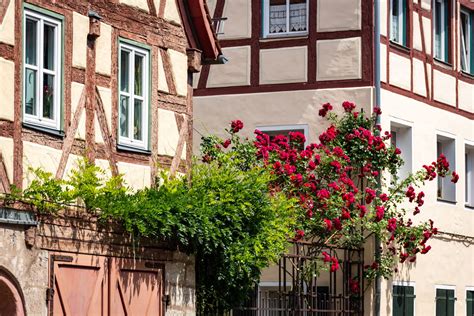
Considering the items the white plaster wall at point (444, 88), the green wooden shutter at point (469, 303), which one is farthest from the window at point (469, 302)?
the white plaster wall at point (444, 88)

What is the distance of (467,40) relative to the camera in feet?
91.3

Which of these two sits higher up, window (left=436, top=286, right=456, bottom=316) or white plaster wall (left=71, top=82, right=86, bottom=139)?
white plaster wall (left=71, top=82, right=86, bottom=139)

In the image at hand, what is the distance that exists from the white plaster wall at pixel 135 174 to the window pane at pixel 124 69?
0.93 m

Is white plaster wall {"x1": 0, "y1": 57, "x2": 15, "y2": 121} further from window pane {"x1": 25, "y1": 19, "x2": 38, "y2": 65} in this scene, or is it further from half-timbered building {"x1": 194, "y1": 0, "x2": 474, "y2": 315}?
half-timbered building {"x1": 194, "y1": 0, "x2": 474, "y2": 315}

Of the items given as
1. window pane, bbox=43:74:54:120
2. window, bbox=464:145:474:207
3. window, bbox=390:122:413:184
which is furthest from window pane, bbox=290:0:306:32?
window pane, bbox=43:74:54:120

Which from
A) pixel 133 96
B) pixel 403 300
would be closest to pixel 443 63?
pixel 403 300

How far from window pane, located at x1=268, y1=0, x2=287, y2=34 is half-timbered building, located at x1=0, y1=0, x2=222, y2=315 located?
214 inches

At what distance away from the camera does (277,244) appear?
18484mm

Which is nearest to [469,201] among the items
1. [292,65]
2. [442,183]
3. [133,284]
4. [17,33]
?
[442,183]

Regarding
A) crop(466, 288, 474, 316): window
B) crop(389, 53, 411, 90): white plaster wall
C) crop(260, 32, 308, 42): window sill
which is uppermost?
crop(260, 32, 308, 42): window sill

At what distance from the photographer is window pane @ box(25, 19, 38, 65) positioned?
15.8 m

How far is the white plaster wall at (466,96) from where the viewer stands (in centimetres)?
2711

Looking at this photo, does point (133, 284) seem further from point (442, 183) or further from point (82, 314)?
point (442, 183)

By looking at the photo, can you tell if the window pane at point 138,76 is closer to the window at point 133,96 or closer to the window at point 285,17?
the window at point 133,96
